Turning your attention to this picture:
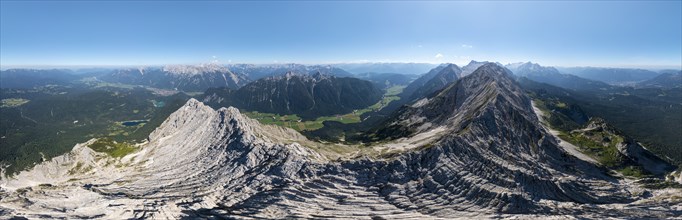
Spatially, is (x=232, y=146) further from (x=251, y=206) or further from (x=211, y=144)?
(x=251, y=206)

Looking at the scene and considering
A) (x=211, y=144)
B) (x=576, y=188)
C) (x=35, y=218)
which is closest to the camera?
(x=35, y=218)

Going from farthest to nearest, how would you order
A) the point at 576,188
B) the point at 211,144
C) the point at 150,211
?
the point at 211,144
the point at 576,188
the point at 150,211

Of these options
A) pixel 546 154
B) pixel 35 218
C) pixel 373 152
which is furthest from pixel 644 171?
pixel 35 218

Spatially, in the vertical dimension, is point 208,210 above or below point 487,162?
below

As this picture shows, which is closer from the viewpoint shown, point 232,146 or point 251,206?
point 251,206

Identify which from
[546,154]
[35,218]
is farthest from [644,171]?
[35,218]

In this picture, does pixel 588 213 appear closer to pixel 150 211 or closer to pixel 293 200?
pixel 293 200
